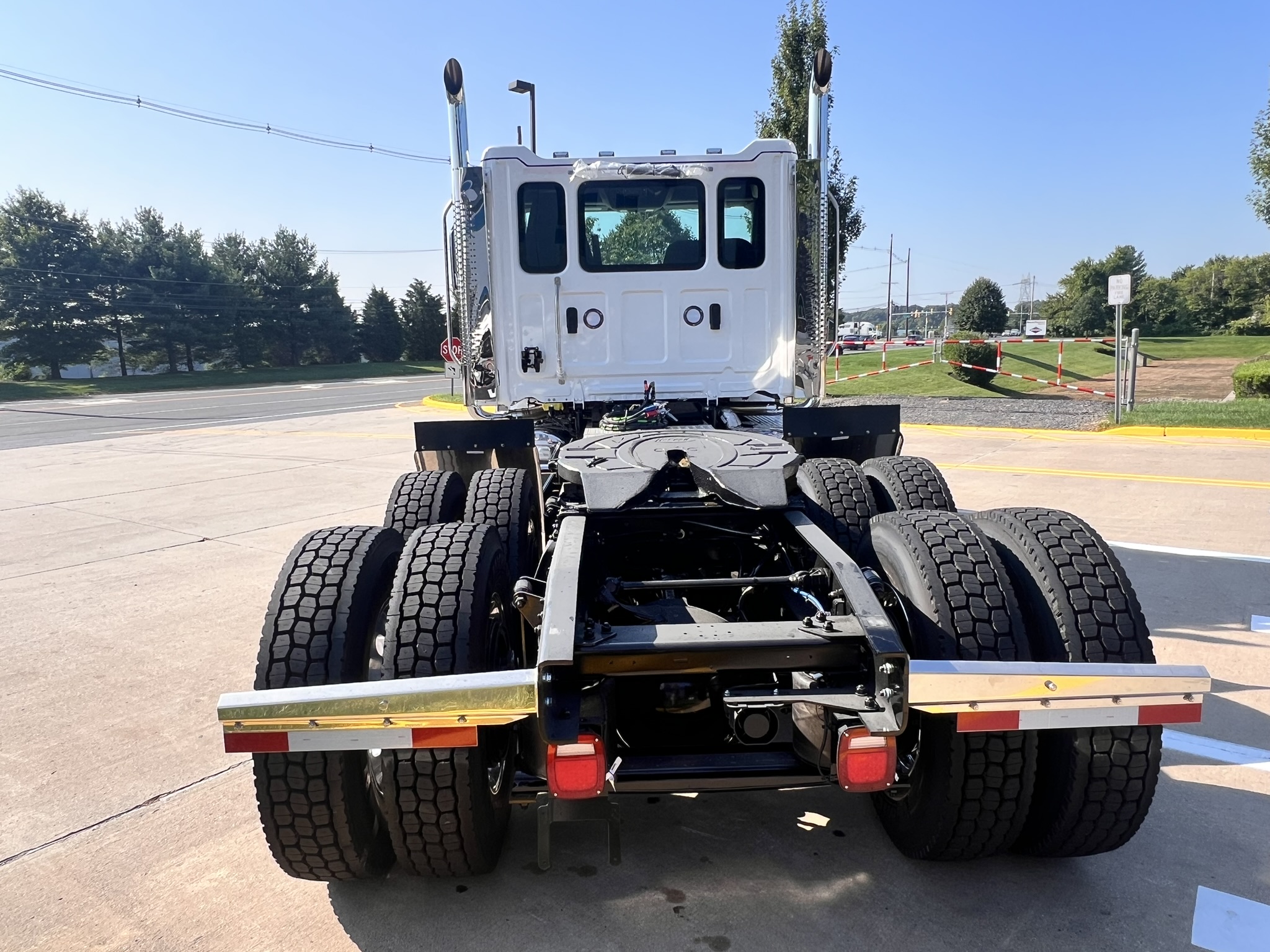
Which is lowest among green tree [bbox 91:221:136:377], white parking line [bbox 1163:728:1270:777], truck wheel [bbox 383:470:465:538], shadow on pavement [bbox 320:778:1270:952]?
shadow on pavement [bbox 320:778:1270:952]

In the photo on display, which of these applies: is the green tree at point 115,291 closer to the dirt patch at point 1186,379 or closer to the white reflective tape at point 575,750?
the dirt patch at point 1186,379

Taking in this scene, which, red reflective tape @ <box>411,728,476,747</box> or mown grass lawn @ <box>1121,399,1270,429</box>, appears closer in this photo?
red reflective tape @ <box>411,728,476,747</box>

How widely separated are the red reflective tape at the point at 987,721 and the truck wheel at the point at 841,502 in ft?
5.22

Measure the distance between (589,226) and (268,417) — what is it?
1906 cm

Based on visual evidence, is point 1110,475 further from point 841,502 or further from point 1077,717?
point 1077,717

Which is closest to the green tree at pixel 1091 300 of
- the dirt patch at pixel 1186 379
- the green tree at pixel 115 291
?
the dirt patch at pixel 1186 379

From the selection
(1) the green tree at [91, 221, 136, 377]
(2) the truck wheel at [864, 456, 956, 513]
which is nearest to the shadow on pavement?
(2) the truck wheel at [864, 456, 956, 513]

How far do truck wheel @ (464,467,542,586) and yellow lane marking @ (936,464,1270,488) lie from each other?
783 cm

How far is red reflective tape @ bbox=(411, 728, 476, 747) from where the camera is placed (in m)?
2.28

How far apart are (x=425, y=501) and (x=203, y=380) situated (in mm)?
43095

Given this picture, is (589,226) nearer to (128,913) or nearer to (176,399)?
(128,913)

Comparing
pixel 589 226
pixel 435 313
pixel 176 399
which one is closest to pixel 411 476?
pixel 589 226

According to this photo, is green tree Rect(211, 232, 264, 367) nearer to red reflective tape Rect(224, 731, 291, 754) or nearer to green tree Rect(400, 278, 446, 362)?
green tree Rect(400, 278, 446, 362)

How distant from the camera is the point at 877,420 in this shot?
17.7ft
